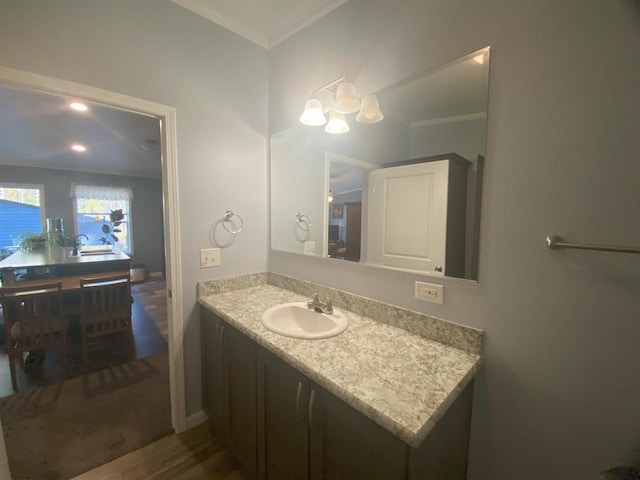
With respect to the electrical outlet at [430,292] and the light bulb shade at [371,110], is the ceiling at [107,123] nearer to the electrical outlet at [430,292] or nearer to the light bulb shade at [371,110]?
the light bulb shade at [371,110]

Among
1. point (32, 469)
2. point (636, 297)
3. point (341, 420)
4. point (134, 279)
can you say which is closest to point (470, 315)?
point (636, 297)

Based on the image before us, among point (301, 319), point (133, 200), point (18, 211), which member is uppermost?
point (133, 200)

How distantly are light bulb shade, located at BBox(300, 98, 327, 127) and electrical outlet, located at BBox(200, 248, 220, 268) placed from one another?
101cm

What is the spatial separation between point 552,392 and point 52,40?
2440 millimetres

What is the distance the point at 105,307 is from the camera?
243 cm

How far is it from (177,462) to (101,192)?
631cm

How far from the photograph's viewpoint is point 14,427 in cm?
168

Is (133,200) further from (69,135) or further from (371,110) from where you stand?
(371,110)

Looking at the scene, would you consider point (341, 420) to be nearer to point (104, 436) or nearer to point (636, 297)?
point (636, 297)

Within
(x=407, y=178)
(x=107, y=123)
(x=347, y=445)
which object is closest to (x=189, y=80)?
(x=407, y=178)

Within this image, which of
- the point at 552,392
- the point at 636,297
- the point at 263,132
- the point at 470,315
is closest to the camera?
the point at 636,297

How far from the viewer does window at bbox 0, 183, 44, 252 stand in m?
4.96

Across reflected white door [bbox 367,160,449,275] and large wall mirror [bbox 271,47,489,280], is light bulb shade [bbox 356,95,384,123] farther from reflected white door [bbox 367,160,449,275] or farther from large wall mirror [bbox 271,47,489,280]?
reflected white door [bbox 367,160,449,275]

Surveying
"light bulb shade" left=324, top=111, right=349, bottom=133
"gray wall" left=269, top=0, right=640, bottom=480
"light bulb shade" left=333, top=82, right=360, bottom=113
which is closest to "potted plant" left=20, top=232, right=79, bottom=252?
"light bulb shade" left=324, top=111, right=349, bottom=133
